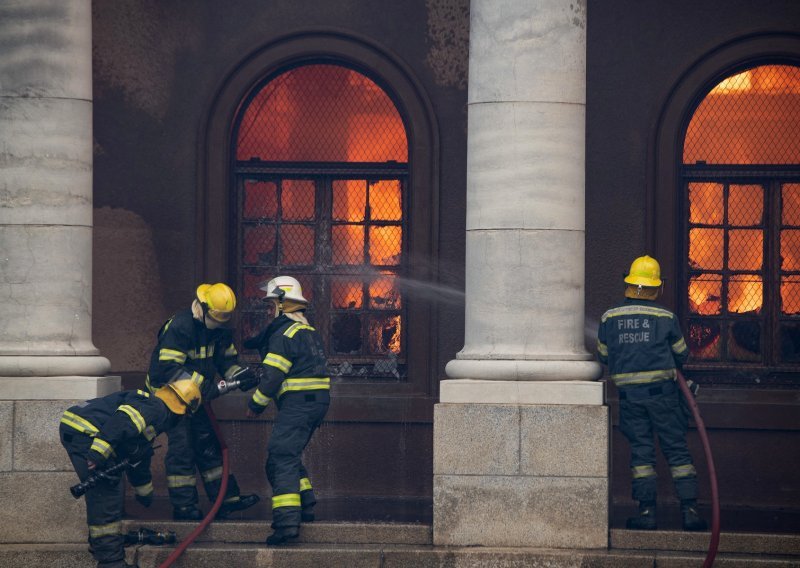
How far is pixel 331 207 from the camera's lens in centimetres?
1318

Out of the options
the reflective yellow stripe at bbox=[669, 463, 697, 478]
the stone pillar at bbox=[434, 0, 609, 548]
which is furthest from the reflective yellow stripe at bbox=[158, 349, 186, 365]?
the reflective yellow stripe at bbox=[669, 463, 697, 478]

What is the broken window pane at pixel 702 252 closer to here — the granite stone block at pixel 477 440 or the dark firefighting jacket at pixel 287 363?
the granite stone block at pixel 477 440

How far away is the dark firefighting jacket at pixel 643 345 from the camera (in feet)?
34.8

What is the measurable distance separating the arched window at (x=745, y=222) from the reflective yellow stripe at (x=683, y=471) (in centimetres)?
237

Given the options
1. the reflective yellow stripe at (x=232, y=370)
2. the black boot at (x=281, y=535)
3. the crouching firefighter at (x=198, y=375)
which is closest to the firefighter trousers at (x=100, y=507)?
the crouching firefighter at (x=198, y=375)

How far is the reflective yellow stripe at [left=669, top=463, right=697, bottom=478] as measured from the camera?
1054cm

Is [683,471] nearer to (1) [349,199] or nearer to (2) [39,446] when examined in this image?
(1) [349,199]

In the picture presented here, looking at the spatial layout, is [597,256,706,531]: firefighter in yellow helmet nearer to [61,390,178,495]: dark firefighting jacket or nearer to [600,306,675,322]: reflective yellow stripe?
[600,306,675,322]: reflective yellow stripe

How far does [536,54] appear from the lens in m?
10.6

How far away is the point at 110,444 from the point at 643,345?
3.93 m

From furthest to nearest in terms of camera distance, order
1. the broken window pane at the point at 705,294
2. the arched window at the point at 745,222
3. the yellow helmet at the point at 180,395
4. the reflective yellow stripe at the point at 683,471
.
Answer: the broken window pane at the point at 705,294 < the arched window at the point at 745,222 < the reflective yellow stripe at the point at 683,471 < the yellow helmet at the point at 180,395

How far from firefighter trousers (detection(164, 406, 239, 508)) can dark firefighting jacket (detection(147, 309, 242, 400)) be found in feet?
1.03

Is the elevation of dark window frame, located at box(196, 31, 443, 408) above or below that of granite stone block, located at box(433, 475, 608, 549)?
above

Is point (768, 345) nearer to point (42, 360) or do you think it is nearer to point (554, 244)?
point (554, 244)
